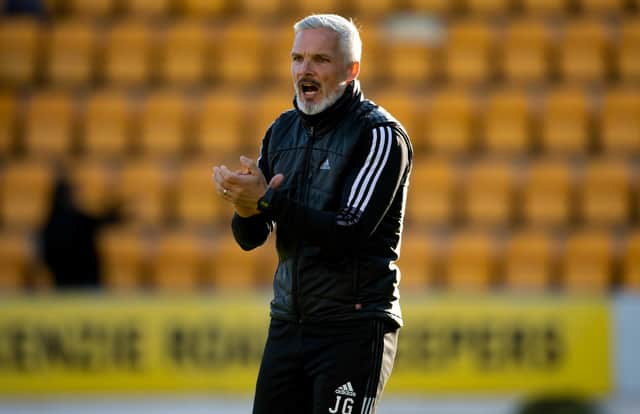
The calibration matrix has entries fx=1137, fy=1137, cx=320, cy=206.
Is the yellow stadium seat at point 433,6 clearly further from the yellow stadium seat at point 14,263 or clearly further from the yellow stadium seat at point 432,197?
the yellow stadium seat at point 14,263

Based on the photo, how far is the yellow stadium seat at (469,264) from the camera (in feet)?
35.2

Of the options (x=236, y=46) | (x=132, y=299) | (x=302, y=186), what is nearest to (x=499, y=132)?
(x=236, y=46)

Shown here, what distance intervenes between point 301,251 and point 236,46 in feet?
28.4

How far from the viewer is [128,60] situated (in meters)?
12.4

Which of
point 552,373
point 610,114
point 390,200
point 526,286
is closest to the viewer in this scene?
point 390,200

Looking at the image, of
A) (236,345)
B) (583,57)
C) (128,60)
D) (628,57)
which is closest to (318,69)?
(236,345)

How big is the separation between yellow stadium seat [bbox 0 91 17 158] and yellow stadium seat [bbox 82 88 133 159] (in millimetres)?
768

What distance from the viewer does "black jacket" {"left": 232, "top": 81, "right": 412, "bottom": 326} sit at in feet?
12.5

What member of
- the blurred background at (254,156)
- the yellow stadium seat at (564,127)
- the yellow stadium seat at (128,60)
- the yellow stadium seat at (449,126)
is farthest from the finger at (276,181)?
the yellow stadium seat at (128,60)

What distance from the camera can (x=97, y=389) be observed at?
963 cm

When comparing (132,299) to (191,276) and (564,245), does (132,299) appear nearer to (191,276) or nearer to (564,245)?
(191,276)

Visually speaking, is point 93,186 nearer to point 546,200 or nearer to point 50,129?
point 50,129

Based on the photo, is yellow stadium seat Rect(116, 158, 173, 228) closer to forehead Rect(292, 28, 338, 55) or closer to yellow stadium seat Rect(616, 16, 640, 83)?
yellow stadium seat Rect(616, 16, 640, 83)

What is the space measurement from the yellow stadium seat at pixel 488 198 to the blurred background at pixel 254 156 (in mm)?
22
